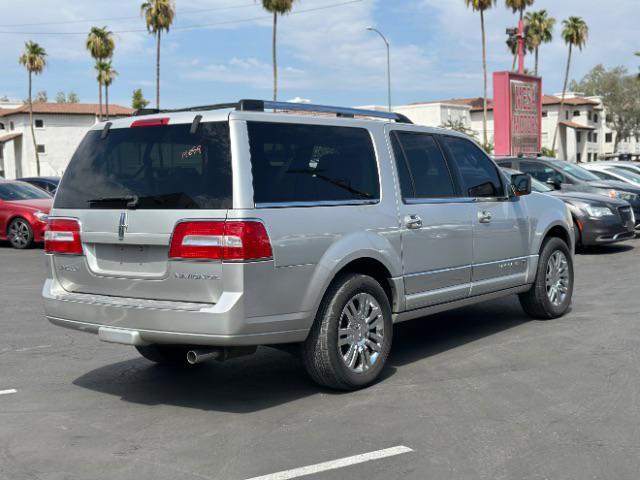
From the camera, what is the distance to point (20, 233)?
17.5m

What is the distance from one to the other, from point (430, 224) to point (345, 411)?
6.05ft

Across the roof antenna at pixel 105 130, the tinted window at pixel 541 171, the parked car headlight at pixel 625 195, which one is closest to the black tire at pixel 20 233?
the tinted window at pixel 541 171

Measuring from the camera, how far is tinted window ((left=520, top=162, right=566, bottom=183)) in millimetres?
15938

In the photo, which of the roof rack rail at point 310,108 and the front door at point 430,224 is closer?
the roof rack rail at point 310,108

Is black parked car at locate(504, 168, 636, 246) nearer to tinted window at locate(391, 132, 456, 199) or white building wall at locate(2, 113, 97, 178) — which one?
tinted window at locate(391, 132, 456, 199)

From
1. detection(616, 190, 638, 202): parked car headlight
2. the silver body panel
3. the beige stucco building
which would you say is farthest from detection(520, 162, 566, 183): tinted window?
the beige stucco building

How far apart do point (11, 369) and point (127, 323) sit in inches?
75.9

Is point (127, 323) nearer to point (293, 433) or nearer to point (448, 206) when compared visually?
point (293, 433)

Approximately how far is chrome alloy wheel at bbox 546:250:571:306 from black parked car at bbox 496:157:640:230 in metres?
7.50

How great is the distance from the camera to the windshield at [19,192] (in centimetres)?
1808

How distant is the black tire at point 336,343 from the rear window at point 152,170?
3.58 feet

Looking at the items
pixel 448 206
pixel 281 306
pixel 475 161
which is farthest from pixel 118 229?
pixel 475 161

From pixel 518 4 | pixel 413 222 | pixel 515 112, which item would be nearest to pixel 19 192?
pixel 413 222

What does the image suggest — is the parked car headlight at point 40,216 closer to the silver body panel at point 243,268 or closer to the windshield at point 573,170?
the windshield at point 573,170
